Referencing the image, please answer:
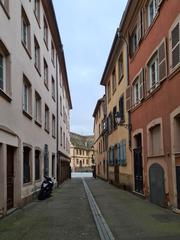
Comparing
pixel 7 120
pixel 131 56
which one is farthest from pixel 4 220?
pixel 131 56

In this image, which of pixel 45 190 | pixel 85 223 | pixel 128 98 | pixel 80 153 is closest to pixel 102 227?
pixel 85 223

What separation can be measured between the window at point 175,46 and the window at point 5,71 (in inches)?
204

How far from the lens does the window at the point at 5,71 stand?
13884mm

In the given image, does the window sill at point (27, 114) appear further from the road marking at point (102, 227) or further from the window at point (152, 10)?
the window at point (152, 10)

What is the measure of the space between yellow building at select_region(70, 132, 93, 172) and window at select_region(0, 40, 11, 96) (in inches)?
3512

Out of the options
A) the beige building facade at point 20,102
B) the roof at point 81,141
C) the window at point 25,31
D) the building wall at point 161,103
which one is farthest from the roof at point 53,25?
the roof at point 81,141

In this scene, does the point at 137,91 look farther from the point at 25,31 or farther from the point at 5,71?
the point at 5,71

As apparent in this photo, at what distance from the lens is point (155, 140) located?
54.6ft

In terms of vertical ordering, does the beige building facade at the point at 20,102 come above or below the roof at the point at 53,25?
below

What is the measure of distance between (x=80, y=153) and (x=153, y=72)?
306 ft

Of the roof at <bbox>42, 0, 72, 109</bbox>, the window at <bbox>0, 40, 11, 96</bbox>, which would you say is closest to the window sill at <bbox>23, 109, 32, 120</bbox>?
the window at <bbox>0, 40, 11, 96</bbox>

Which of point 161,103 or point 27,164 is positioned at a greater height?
point 161,103

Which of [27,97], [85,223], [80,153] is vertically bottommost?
[85,223]

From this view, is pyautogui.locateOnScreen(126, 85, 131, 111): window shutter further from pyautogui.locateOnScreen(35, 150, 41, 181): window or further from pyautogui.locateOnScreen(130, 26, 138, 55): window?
pyautogui.locateOnScreen(35, 150, 41, 181): window
